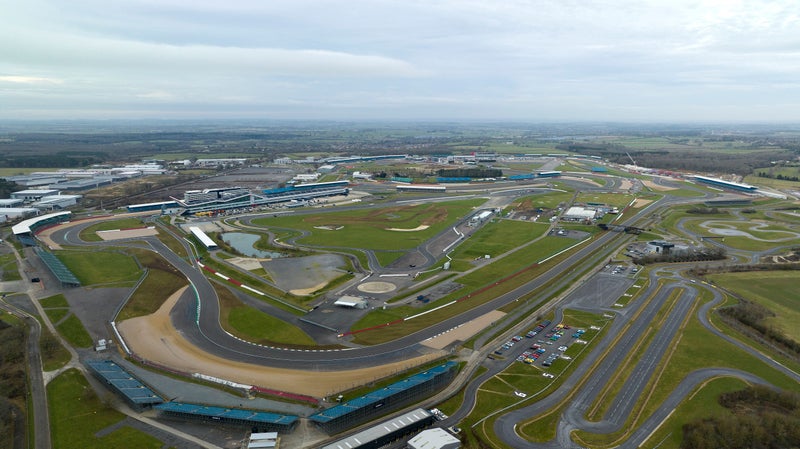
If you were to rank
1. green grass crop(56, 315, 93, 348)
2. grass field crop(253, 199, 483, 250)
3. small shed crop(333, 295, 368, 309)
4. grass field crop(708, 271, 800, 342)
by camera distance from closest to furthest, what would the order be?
green grass crop(56, 315, 93, 348), grass field crop(708, 271, 800, 342), small shed crop(333, 295, 368, 309), grass field crop(253, 199, 483, 250)

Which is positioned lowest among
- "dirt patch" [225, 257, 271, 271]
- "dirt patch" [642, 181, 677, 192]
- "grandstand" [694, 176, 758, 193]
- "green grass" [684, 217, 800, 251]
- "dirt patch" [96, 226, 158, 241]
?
"dirt patch" [225, 257, 271, 271]

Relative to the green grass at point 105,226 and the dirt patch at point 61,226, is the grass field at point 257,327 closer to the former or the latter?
the dirt patch at point 61,226

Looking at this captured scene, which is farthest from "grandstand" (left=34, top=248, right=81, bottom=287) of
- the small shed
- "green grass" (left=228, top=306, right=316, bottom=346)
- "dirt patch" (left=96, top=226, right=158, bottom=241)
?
the small shed

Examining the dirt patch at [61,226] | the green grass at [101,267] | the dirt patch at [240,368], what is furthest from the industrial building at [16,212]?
the dirt patch at [240,368]

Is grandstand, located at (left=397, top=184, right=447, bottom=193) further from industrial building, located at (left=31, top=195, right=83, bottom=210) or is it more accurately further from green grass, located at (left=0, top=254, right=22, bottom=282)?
green grass, located at (left=0, top=254, right=22, bottom=282)

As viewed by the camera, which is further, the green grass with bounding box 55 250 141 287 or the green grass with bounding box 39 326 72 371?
the green grass with bounding box 55 250 141 287
